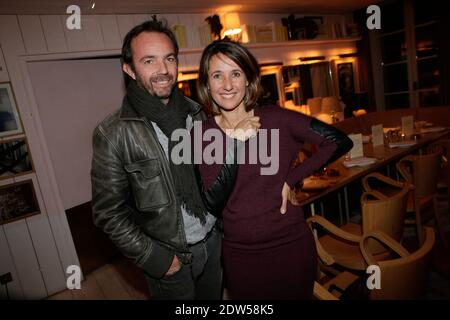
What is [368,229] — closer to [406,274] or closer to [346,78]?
[406,274]

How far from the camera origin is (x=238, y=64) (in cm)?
140

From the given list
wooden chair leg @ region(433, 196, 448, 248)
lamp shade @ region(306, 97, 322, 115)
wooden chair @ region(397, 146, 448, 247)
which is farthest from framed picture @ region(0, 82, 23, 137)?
lamp shade @ region(306, 97, 322, 115)

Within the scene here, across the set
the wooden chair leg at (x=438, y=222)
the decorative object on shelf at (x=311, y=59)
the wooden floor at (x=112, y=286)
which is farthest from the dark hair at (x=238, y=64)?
the decorative object on shelf at (x=311, y=59)

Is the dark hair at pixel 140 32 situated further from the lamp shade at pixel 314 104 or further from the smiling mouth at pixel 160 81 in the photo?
the lamp shade at pixel 314 104

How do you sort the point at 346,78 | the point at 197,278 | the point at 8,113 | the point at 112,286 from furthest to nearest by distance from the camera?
the point at 346,78 → the point at 112,286 → the point at 8,113 → the point at 197,278

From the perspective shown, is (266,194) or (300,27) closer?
(266,194)

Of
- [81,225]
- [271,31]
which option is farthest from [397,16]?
[81,225]

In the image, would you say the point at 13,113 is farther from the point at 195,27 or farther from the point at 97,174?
the point at 195,27

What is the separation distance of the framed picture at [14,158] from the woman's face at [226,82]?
2.62 meters

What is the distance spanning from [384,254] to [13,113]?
3.59 meters

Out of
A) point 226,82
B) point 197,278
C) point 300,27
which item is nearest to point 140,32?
point 226,82

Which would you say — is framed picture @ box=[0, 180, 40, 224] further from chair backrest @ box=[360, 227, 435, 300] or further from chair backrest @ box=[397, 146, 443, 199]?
chair backrest @ box=[397, 146, 443, 199]

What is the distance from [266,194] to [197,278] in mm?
801

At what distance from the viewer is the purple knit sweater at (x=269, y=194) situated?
1355 millimetres
